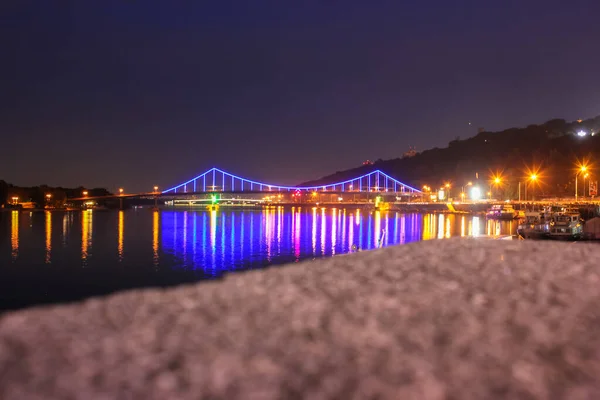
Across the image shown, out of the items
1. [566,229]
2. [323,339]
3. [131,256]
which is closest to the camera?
[323,339]

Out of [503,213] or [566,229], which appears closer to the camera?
[566,229]

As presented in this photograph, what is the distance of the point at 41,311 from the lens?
3432 millimetres

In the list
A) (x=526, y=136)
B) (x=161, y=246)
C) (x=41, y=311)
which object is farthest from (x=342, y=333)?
(x=526, y=136)

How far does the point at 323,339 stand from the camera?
2.93m

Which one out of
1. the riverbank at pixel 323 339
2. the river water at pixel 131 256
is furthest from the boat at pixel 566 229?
the riverbank at pixel 323 339

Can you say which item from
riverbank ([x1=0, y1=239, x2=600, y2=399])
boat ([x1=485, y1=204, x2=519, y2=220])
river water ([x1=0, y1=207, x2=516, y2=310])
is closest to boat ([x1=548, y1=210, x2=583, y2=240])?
river water ([x1=0, y1=207, x2=516, y2=310])

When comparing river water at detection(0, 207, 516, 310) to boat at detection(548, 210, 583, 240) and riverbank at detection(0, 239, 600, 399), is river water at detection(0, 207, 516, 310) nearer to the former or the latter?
boat at detection(548, 210, 583, 240)

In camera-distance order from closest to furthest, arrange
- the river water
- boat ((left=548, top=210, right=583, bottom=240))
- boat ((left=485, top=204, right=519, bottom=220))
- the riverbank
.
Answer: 1. the riverbank
2. the river water
3. boat ((left=548, top=210, right=583, bottom=240))
4. boat ((left=485, top=204, right=519, bottom=220))

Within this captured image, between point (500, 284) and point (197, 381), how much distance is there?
261 centimetres

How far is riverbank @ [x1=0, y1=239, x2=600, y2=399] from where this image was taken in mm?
2391

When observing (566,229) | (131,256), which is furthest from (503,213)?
(131,256)

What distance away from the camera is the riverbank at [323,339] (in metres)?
2.39

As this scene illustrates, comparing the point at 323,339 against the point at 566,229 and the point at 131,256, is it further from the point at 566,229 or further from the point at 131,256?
the point at 566,229

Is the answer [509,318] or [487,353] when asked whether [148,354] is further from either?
[509,318]
